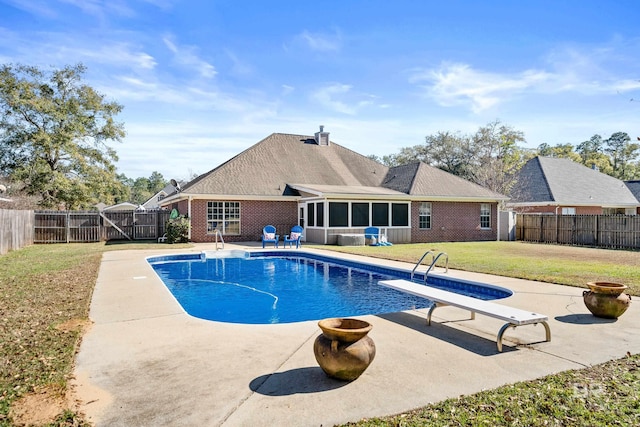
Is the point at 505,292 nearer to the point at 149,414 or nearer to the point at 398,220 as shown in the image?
the point at 149,414

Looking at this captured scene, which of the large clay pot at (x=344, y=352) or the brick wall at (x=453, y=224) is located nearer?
the large clay pot at (x=344, y=352)

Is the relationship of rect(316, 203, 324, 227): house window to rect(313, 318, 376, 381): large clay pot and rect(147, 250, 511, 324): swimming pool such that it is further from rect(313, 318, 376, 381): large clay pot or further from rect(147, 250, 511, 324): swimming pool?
rect(313, 318, 376, 381): large clay pot

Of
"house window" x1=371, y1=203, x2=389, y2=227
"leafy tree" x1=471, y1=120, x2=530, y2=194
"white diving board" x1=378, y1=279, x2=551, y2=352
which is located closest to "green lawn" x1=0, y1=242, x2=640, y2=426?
"white diving board" x1=378, y1=279, x2=551, y2=352

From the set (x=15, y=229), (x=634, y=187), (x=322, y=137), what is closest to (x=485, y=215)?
(x=322, y=137)

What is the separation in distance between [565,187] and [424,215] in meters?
13.5

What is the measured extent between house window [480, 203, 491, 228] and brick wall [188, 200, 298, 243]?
1065cm

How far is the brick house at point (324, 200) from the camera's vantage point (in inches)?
797

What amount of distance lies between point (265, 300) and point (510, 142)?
3419 centimetres

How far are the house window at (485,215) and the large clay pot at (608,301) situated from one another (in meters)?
18.7

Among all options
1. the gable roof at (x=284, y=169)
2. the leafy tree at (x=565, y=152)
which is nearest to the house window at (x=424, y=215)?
the gable roof at (x=284, y=169)

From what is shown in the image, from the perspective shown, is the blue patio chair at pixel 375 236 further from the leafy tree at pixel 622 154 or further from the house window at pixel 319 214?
the leafy tree at pixel 622 154

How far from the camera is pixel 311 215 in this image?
21.2m

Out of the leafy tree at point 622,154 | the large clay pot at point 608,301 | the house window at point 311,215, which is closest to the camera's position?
the large clay pot at point 608,301

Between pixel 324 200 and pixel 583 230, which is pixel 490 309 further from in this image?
pixel 583 230
